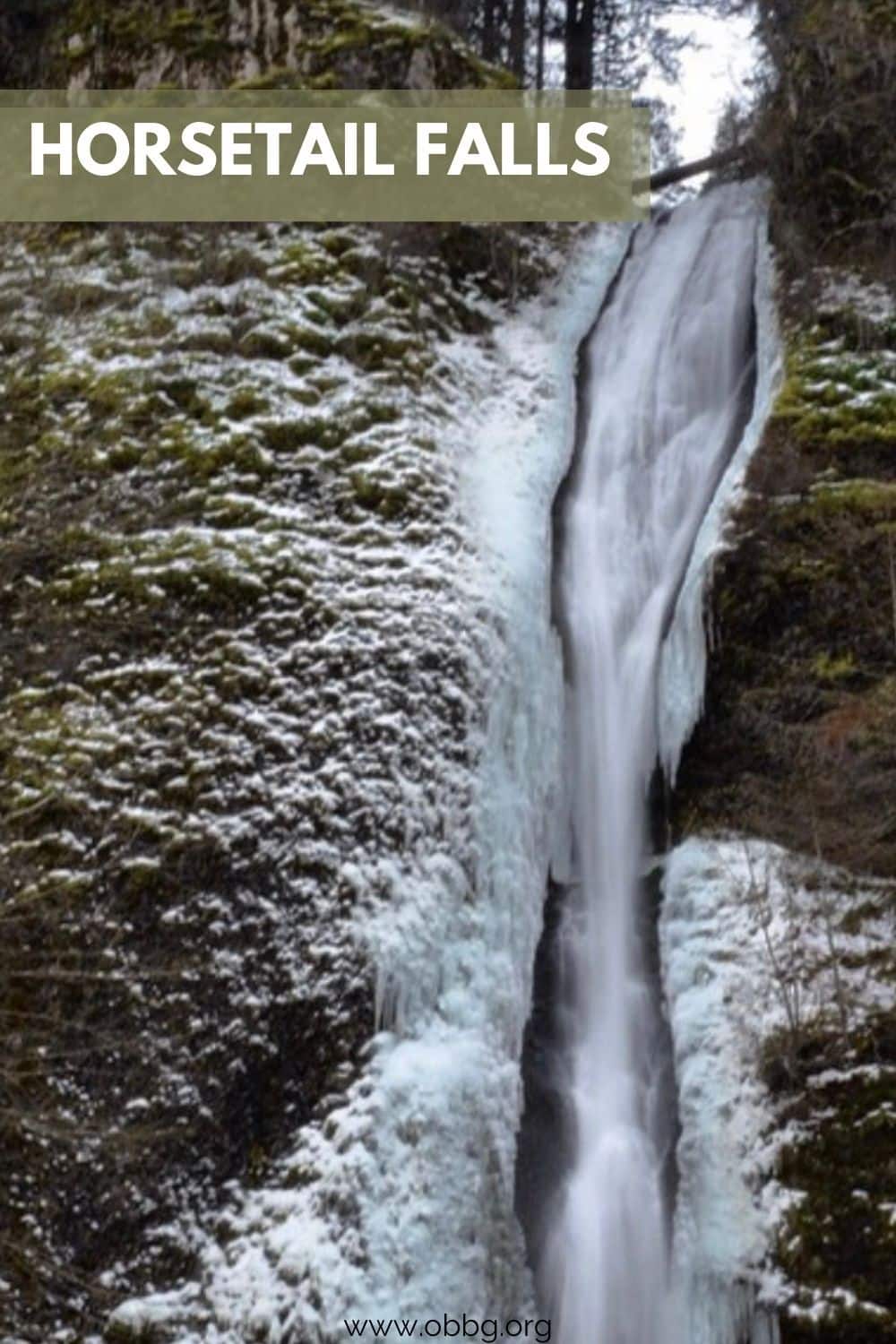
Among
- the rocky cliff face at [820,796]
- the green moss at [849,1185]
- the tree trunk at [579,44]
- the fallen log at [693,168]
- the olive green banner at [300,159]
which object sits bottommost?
the green moss at [849,1185]

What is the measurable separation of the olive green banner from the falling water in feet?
4.37

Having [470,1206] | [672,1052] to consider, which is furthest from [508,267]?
[470,1206]

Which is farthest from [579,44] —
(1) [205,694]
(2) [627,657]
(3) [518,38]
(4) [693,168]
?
(1) [205,694]

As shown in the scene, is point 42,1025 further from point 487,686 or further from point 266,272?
point 266,272

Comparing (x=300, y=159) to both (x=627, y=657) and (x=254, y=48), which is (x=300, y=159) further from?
(x=627, y=657)

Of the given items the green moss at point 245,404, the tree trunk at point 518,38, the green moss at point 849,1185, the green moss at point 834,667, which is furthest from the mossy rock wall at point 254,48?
the green moss at point 849,1185

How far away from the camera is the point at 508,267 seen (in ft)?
49.0

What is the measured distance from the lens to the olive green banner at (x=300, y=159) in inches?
588

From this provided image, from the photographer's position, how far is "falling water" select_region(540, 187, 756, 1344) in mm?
8352

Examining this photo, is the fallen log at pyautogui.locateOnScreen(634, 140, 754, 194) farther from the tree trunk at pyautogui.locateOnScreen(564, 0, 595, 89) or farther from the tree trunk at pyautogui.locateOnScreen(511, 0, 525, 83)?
the tree trunk at pyautogui.locateOnScreen(511, 0, 525, 83)

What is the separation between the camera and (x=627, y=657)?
10852 millimetres

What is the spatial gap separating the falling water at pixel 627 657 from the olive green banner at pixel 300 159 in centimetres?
133

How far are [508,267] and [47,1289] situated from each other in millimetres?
10260

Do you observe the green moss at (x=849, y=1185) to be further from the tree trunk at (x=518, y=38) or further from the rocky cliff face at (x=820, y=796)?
the tree trunk at (x=518, y=38)
